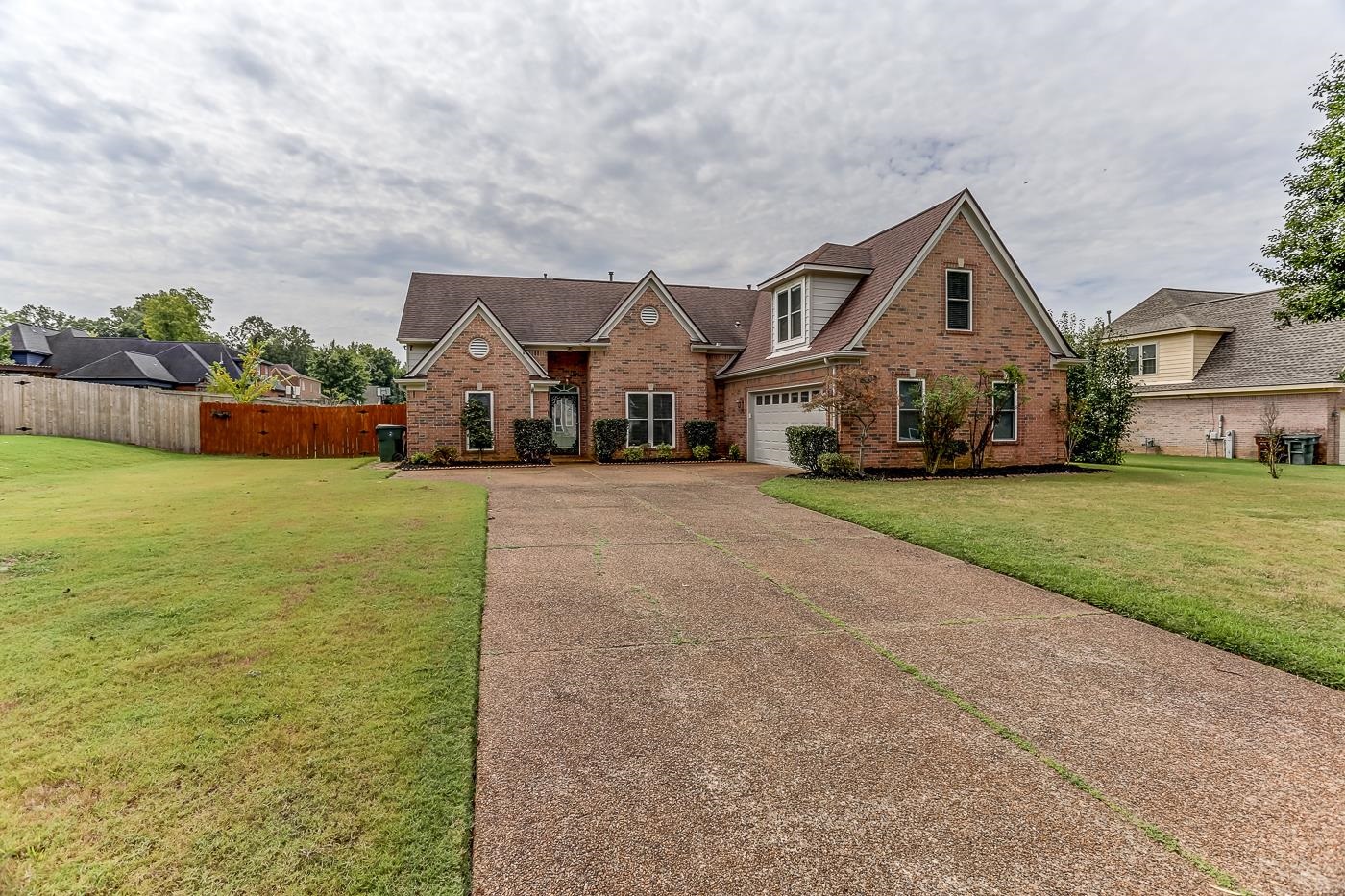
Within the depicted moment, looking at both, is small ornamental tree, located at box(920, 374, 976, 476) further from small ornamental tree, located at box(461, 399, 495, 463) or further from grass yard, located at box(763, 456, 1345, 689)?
Answer: small ornamental tree, located at box(461, 399, 495, 463)

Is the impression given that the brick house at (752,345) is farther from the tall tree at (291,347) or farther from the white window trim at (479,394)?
the tall tree at (291,347)

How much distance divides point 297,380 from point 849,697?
230 ft

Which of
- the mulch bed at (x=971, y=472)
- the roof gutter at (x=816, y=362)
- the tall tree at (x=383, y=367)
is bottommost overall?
the mulch bed at (x=971, y=472)

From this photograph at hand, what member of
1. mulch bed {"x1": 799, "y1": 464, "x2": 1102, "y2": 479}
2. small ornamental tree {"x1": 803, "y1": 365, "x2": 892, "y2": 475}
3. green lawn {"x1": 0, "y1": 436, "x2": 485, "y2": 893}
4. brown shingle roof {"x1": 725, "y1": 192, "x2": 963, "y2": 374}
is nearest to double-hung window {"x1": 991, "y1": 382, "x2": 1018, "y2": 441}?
mulch bed {"x1": 799, "y1": 464, "x2": 1102, "y2": 479}

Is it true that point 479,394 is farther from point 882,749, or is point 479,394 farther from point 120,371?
point 120,371

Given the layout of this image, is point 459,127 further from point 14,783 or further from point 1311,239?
point 1311,239

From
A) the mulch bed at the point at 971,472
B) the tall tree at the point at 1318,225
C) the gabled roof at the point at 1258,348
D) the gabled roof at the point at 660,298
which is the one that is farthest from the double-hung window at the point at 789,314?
the gabled roof at the point at 1258,348

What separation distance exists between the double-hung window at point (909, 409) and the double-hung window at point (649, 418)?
7.46 metres

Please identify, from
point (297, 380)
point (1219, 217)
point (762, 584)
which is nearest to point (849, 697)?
point (762, 584)

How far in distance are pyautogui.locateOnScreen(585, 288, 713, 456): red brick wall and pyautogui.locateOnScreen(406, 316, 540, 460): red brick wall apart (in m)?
2.39

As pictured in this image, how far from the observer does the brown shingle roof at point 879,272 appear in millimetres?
14789

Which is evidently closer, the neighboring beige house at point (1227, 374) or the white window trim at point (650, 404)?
the neighboring beige house at point (1227, 374)

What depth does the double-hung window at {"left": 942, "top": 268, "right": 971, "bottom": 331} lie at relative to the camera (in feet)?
49.8

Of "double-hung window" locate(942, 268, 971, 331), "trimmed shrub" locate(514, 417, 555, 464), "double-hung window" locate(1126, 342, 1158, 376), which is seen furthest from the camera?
"double-hung window" locate(1126, 342, 1158, 376)
